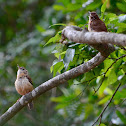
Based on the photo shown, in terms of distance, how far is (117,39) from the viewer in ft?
6.78

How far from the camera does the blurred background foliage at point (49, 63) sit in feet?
14.9

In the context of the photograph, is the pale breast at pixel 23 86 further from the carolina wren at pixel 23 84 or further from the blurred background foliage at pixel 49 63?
the blurred background foliage at pixel 49 63

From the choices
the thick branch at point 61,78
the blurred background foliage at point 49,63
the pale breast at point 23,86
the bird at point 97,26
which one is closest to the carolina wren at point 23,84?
the pale breast at point 23,86

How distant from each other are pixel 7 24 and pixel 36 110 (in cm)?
314

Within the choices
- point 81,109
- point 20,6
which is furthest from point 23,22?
point 81,109

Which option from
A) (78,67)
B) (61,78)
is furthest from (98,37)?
(61,78)

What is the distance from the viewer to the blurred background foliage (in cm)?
453

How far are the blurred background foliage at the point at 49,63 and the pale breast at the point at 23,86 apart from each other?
621mm

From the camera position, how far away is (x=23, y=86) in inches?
198

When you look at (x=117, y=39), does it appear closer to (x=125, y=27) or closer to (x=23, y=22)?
(x=125, y=27)

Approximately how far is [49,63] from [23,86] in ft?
8.72

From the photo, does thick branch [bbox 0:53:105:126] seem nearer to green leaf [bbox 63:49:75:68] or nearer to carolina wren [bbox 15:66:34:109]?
green leaf [bbox 63:49:75:68]

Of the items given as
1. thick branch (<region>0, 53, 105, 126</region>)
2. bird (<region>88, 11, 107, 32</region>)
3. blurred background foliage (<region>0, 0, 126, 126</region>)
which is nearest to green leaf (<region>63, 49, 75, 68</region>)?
thick branch (<region>0, 53, 105, 126</region>)

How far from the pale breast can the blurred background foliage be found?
2.04 ft
